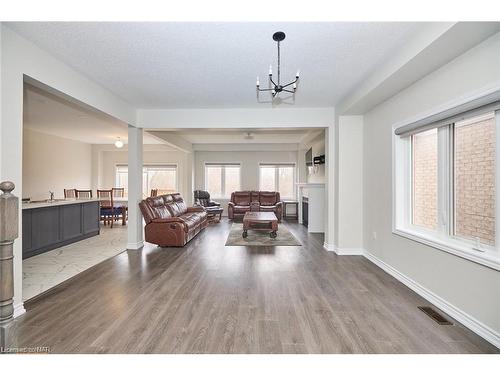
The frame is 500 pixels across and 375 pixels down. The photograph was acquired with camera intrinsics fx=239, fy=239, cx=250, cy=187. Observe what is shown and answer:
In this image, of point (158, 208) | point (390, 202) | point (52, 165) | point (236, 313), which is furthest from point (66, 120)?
point (390, 202)

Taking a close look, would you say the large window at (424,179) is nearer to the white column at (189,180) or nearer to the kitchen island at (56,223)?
the kitchen island at (56,223)

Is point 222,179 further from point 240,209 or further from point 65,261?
point 65,261

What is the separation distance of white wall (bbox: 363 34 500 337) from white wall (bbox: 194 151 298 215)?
526cm

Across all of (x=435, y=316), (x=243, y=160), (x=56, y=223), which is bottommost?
(x=435, y=316)

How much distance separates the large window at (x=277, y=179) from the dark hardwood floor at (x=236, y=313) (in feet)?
18.6

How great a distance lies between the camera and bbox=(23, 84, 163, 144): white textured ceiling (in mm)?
4117

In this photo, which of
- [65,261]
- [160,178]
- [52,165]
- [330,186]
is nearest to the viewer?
[65,261]

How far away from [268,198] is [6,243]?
7220mm

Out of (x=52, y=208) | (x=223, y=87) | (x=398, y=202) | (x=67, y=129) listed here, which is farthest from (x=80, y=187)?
(x=398, y=202)

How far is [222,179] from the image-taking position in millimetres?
9453

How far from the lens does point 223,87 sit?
3574mm

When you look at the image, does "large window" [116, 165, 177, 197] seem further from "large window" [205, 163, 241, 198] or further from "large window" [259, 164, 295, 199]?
"large window" [259, 164, 295, 199]

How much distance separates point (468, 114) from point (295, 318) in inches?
93.9

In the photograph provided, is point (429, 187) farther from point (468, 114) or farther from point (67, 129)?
point (67, 129)
